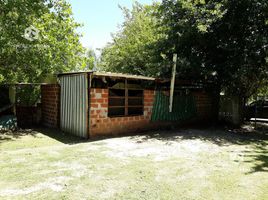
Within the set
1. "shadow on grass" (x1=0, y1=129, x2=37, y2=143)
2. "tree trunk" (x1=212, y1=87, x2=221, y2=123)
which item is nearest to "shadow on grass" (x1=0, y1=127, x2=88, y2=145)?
"shadow on grass" (x1=0, y1=129, x2=37, y2=143)

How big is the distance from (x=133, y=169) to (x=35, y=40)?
256 inches

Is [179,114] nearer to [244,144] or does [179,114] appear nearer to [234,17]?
[244,144]

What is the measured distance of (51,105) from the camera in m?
9.80

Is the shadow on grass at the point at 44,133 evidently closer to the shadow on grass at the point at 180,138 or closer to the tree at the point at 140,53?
the shadow on grass at the point at 180,138

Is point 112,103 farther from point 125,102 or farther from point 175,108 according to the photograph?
point 175,108

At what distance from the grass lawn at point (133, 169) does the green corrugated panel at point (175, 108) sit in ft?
7.25

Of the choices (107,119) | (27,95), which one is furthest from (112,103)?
(27,95)

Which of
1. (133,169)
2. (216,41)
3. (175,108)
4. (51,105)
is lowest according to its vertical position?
(133,169)

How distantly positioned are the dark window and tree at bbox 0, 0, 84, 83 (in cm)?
308

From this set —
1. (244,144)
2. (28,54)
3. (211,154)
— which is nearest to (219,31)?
(244,144)

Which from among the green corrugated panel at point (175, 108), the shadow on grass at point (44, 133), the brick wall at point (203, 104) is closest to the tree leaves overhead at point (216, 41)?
the brick wall at point (203, 104)

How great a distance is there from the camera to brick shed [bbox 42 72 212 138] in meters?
7.50

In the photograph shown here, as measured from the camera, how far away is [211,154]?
575 cm

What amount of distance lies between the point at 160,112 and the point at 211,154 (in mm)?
3881
